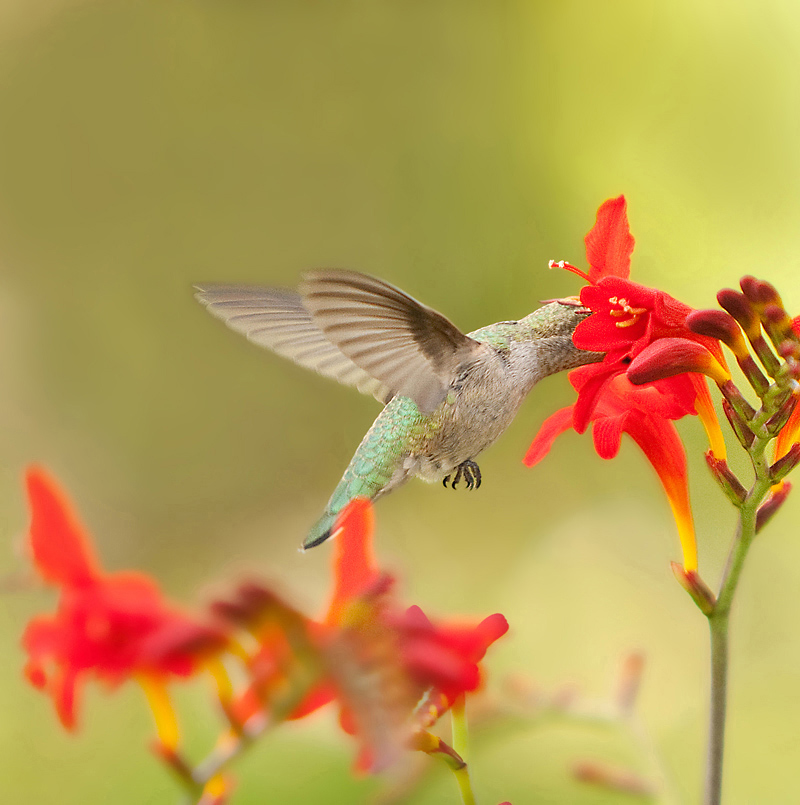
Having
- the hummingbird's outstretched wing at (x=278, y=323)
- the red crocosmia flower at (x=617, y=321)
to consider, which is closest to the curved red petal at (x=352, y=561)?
the red crocosmia flower at (x=617, y=321)

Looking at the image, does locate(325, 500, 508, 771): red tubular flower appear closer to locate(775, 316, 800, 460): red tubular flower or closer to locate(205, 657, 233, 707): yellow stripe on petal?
locate(205, 657, 233, 707): yellow stripe on petal

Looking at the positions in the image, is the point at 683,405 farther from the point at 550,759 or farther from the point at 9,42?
the point at 9,42

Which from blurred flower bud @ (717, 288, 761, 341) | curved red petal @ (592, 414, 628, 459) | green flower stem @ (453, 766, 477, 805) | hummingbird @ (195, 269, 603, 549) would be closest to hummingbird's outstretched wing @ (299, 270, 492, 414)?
hummingbird @ (195, 269, 603, 549)

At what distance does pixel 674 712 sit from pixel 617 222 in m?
2.46

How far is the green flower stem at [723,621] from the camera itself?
2.68 feet

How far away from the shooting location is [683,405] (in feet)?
3.29

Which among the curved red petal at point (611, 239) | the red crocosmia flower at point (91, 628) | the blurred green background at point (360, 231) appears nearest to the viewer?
the red crocosmia flower at point (91, 628)

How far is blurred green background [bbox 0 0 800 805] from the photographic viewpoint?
3.47 metres

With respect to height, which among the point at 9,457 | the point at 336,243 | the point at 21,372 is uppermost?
the point at 336,243

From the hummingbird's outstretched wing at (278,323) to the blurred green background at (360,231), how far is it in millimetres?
2017

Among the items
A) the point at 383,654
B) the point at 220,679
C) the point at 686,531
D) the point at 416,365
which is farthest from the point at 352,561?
the point at 416,365

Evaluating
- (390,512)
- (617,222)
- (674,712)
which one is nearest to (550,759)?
(674,712)

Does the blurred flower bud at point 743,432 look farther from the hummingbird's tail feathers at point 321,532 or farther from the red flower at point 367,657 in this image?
the hummingbird's tail feathers at point 321,532

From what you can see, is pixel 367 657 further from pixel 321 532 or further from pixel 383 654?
pixel 321 532
